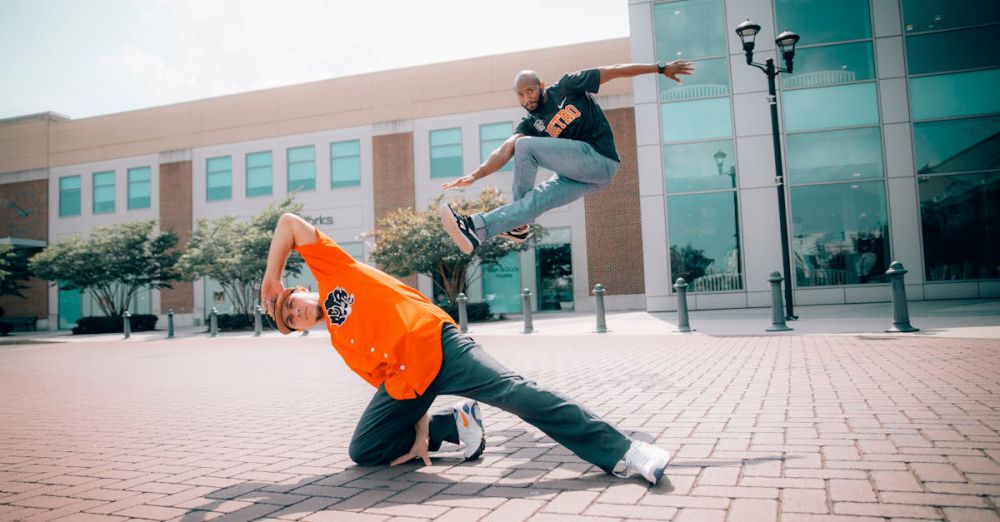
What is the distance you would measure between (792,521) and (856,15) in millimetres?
20296

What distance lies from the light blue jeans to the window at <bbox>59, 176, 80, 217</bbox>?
3913 centimetres

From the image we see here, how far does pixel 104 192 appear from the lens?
34375mm

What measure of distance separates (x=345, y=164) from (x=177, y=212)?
10.6 m

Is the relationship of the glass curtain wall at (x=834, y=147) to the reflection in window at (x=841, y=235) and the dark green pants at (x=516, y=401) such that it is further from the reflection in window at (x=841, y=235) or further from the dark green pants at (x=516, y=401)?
the dark green pants at (x=516, y=401)

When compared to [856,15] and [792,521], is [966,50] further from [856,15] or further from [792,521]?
[792,521]

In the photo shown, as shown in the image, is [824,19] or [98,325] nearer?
[824,19]

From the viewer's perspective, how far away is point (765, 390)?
537cm

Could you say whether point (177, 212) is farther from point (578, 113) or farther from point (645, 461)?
point (645, 461)

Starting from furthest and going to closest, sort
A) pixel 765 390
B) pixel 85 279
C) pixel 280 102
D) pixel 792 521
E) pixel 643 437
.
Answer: pixel 280 102 < pixel 85 279 < pixel 765 390 < pixel 643 437 < pixel 792 521

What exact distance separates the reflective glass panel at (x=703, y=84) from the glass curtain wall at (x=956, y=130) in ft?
17.3

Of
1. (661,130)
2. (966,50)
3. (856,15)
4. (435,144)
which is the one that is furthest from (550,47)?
(966,50)

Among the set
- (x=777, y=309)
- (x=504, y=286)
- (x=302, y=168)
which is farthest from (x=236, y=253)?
(x=777, y=309)

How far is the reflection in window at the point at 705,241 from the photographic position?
17953 mm

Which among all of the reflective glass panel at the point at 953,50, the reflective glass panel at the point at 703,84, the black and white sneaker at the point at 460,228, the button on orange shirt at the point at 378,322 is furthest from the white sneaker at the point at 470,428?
the reflective glass panel at the point at 953,50
